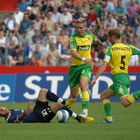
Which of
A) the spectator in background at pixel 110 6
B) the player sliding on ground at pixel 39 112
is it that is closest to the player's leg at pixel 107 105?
the player sliding on ground at pixel 39 112

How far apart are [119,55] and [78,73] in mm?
2386

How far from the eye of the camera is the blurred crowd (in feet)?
89.9

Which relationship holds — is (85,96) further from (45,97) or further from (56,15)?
(56,15)

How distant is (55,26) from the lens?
28828 millimetres

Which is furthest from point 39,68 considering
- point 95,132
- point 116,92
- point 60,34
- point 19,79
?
point 95,132

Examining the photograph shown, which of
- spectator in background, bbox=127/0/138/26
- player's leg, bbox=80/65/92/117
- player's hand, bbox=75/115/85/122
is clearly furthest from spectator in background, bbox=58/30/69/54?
player's hand, bbox=75/115/85/122

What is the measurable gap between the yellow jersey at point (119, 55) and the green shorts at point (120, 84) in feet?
0.36

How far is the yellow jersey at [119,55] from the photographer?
1659 centimetres

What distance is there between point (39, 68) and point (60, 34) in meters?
2.85

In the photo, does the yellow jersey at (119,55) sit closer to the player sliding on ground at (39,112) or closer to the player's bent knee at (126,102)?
the player's bent knee at (126,102)

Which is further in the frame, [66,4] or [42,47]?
[66,4]

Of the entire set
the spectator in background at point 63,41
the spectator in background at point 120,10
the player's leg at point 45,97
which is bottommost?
the player's leg at point 45,97

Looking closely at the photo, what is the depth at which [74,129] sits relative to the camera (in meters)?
15.3

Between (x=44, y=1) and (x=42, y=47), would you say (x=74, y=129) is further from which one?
(x=44, y=1)
